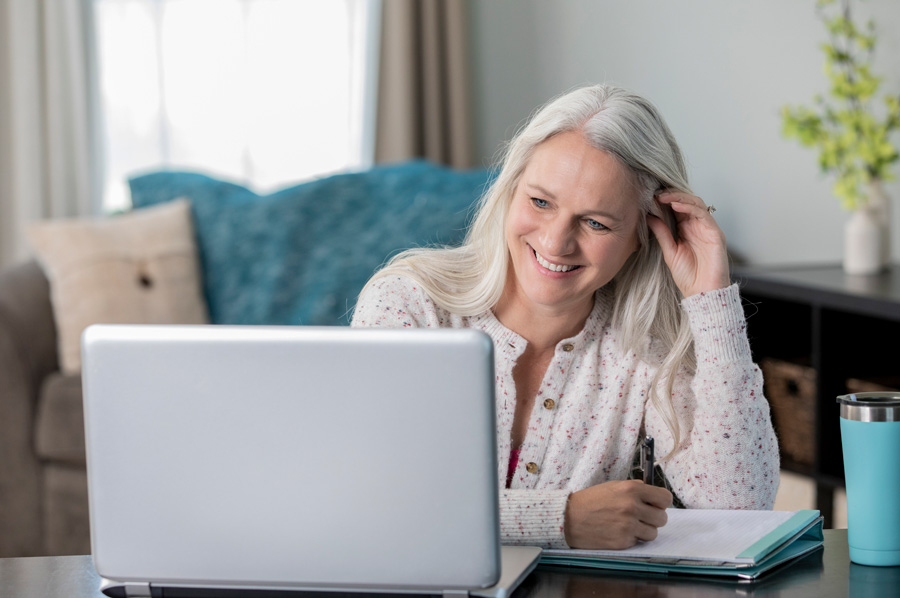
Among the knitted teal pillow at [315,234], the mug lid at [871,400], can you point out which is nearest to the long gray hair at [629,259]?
the mug lid at [871,400]

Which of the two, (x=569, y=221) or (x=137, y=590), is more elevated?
(x=569, y=221)

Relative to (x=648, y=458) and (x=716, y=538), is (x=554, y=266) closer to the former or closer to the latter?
(x=648, y=458)

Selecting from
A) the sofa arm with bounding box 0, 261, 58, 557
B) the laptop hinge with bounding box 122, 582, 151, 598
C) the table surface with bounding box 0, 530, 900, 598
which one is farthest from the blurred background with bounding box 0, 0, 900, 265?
the laptop hinge with bounding box 122, 582, 151, 598

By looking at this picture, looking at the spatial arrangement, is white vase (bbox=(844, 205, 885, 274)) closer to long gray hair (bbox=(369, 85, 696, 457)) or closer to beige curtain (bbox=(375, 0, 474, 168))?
long gray hair (bbox=(369, 85, 696, 457))

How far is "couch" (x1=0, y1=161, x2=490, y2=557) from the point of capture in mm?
2441

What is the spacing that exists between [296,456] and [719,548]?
416mm

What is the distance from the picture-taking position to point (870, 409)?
890mm

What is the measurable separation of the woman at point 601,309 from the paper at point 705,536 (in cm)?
19

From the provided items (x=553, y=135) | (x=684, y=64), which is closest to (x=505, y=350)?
(x=553, y=135)

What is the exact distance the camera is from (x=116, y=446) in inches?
32.0

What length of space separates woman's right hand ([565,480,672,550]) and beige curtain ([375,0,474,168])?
2.70 meters

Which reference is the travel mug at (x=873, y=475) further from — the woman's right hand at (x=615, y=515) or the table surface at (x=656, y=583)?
the woman's right hand at (x=615, y=515)

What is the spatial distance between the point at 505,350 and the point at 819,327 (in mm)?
1103

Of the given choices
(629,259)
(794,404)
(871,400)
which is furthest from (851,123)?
(871,400)
